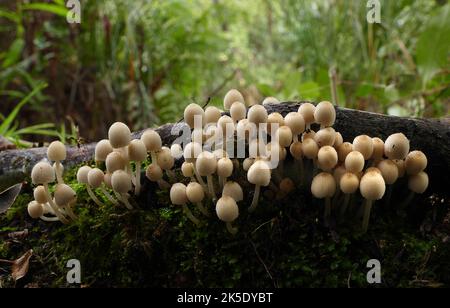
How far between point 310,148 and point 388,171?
0.75 feet

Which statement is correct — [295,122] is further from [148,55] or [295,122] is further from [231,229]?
[148,55]

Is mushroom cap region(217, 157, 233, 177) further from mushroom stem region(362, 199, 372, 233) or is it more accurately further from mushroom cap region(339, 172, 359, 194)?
mushroom stem region(362, 199, 372, 233)

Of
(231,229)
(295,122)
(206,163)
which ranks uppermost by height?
(295,122)

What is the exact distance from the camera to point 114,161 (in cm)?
125

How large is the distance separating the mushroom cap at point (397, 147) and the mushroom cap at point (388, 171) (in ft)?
0.08

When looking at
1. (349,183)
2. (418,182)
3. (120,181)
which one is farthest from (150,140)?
(418,182)

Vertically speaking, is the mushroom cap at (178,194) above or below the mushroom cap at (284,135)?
below

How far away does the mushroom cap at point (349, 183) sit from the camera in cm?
113

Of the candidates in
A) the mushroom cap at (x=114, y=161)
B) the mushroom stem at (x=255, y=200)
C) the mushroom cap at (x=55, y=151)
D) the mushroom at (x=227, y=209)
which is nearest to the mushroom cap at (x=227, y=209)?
the mushroom at (x=227, y=209)

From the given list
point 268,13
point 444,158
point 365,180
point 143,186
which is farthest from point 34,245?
point 268,13

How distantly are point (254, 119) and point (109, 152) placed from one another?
1.57ft

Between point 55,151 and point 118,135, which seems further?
point 55,151

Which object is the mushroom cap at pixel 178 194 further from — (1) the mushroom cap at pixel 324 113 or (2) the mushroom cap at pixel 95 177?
(1) the mushroom cap at pixel 324 113

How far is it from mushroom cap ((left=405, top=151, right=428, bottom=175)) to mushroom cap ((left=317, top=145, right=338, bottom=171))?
0.24m
